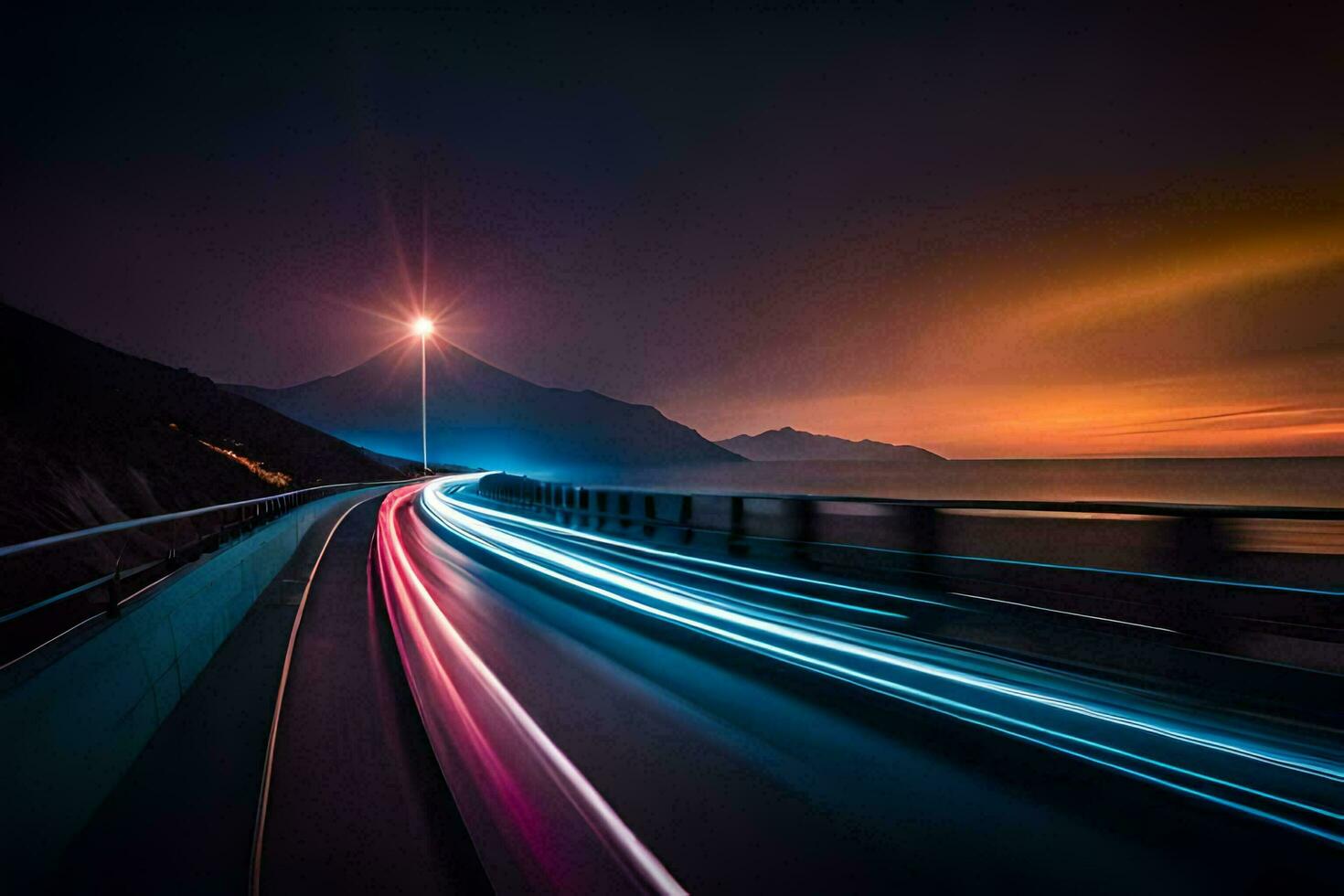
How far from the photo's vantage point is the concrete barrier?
3475 mm

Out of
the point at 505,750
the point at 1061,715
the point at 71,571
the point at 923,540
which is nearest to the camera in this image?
the point at 505,750

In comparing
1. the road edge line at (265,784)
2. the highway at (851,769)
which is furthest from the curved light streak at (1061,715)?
the road edge line at (265,784)

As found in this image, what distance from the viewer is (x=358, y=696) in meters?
6.42

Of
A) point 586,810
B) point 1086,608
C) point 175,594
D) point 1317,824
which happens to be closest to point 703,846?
point 586,810

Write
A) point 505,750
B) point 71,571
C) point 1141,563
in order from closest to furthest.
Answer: point 505,750
point 1141,563
point 71,571

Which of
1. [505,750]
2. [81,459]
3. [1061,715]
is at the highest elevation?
[81,459]

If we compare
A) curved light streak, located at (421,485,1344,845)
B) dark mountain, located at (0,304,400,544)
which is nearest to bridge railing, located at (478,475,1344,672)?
curved light streak, located at (421,485,1344,845)

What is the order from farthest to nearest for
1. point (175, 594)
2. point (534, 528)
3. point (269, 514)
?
1. point (534, 528)
2. point (269, 514)
3. point (175, 594)

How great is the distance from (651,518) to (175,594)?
1485cm

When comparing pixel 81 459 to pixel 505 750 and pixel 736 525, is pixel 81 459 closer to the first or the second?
pixel 736 525

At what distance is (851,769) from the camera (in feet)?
14.9

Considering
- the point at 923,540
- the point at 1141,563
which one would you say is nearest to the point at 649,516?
the point at 923,540

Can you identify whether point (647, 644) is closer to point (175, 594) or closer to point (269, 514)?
point (175, 594)

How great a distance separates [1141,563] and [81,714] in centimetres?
858
